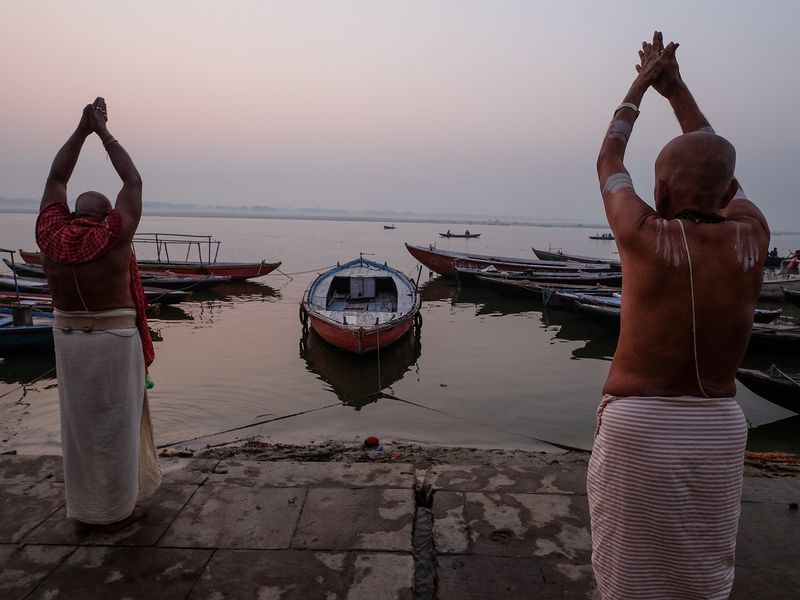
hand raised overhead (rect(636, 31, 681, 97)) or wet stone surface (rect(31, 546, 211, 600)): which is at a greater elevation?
hand raised overhead (rect(636, 31, 681, 97))

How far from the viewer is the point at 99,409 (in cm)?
275

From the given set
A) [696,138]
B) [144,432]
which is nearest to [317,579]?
[144,432]

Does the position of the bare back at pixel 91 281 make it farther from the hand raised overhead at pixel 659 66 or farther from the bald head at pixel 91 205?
the hand raised overhead at pixel 659 66

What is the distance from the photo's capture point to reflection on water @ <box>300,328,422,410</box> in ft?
30.5

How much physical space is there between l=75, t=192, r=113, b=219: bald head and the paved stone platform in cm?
177

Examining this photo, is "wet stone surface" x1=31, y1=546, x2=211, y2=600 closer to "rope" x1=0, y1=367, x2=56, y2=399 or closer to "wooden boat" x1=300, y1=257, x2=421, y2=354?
"wooden boat" x1=300, y1=257, x2=421, y2=354

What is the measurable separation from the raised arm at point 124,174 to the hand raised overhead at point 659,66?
8.15 feet

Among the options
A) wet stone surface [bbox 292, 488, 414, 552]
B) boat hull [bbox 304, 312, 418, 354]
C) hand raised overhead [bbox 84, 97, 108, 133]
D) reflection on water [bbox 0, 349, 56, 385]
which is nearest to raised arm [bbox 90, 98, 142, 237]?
hand raised overhead [bbox 84, 97, 108, 133]

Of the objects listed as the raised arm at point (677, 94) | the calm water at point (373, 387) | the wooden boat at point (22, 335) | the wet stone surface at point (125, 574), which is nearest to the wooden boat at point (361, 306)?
the calm water at point (373, 387)

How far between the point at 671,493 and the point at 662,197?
923mm

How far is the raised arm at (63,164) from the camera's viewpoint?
112 inches

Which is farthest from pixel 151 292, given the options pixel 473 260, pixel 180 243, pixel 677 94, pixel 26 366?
pixel 677 94

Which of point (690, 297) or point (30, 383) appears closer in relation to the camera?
point (690, 297)

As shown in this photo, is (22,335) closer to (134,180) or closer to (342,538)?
(134,180)
